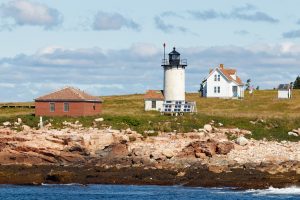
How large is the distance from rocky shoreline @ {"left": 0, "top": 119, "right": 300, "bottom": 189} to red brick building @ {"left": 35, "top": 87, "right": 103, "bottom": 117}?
28.9 ft

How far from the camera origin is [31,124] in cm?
6706

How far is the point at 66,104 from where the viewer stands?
239 ft

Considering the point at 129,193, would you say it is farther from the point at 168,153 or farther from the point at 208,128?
the point at 208,128

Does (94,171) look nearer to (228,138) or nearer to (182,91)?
(228,138)

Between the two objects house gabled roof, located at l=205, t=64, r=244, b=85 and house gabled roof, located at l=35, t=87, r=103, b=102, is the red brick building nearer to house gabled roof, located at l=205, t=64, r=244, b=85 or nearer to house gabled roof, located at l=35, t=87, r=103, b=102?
house gabled roof, located at l=35, t=87, r=103, b=102

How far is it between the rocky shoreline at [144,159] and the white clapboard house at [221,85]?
34.0 meters

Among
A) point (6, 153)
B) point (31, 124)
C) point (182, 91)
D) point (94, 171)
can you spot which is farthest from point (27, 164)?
point (182, 91)

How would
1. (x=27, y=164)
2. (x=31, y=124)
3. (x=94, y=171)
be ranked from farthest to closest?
(x=31, y=124)
(x=27, y=164)
(x=94, y=171)

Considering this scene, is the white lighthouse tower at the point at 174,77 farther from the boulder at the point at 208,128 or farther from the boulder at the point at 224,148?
the boulder at the point at 224,148

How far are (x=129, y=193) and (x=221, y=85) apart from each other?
5512 cm

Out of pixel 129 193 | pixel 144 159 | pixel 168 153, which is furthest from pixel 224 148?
pixel 129 193

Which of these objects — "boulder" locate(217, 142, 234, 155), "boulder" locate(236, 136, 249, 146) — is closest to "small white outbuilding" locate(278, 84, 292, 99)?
"boulder" locate(236, 136, 249, 146)

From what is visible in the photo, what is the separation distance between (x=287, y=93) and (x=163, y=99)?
21.4m

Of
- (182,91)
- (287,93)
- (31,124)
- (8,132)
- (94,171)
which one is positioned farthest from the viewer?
(287,93)
